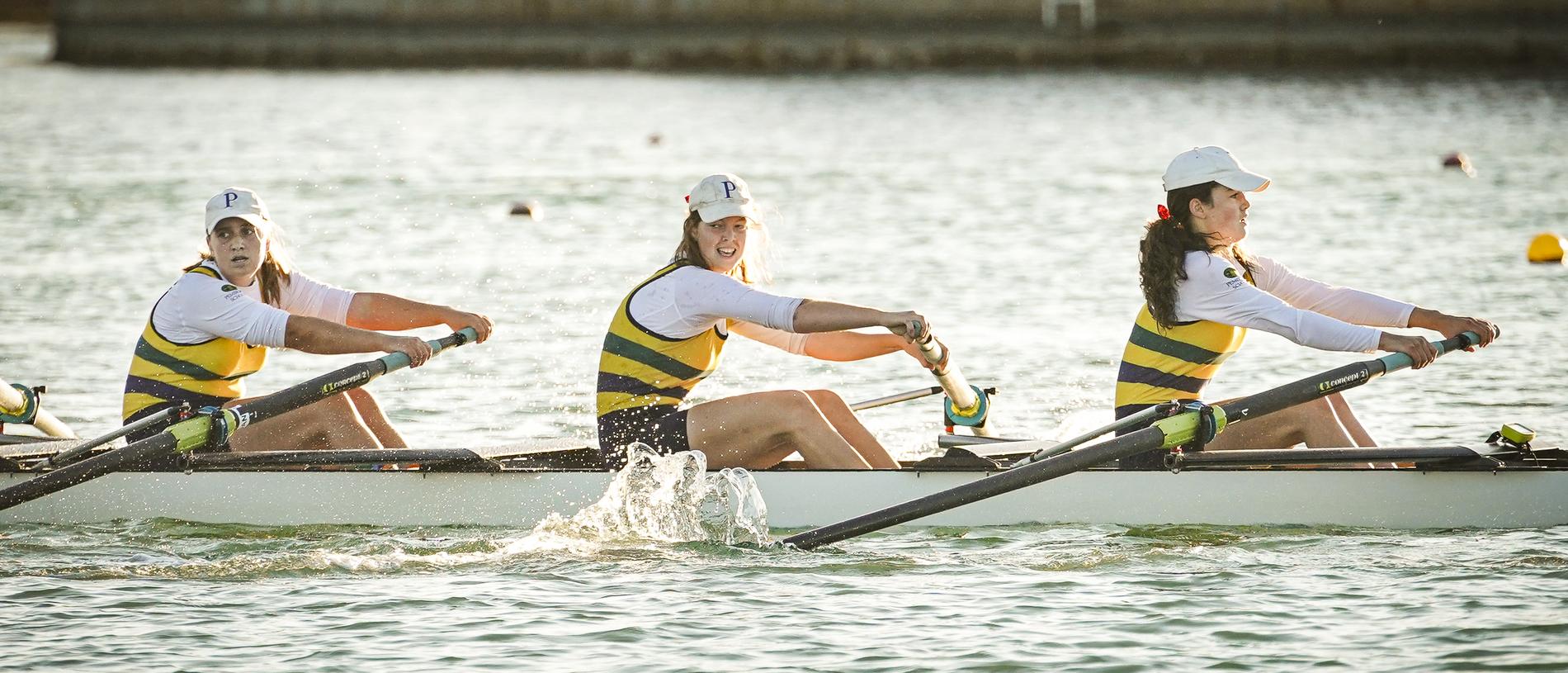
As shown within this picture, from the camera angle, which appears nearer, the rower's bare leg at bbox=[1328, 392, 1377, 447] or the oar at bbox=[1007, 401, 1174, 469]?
the oar at bbox=[1007, 401, 1174, 469]

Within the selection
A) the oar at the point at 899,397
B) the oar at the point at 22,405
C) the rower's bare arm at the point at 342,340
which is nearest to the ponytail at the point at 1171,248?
the oar at the point at 899,397

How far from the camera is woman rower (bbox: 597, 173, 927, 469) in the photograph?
7.33 metres

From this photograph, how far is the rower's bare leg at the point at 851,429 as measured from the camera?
7.70 m

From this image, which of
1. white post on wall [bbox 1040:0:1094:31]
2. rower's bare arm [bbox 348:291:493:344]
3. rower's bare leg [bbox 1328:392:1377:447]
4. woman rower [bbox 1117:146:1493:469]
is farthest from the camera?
white post on wall [bbox 1040:0:1094:31]

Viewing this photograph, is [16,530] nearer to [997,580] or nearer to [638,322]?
[638,322]

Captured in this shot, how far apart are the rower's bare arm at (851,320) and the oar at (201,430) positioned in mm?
1708

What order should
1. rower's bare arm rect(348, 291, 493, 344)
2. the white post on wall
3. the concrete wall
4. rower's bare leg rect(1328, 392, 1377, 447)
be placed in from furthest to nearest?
the white post on wall → the concrete wall → rower's bare arm rect(348, 291, 493, 344) → rower's bare leg rect(1328, 392, 1377, 447)

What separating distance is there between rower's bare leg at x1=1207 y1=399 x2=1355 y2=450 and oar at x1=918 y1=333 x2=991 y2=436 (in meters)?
1.00

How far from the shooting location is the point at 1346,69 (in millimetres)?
40094

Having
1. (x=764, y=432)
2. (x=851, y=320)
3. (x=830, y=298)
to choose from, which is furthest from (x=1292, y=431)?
(x=830, y=298)

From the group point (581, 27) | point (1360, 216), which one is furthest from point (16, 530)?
point (581, 27)

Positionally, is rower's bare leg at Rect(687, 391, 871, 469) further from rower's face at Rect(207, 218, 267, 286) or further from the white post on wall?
the white post on wall

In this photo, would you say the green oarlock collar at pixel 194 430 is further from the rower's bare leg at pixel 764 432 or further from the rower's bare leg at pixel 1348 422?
the rower's bare leg at pixel 1348 422

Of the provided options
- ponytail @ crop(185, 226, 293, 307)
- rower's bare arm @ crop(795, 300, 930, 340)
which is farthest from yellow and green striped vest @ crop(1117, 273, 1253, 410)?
ponytail @ crop(185, 226, 293, 307)
